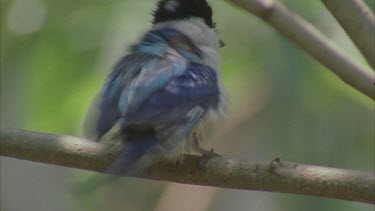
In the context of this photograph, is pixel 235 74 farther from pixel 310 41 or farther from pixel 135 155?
pixel 135 155

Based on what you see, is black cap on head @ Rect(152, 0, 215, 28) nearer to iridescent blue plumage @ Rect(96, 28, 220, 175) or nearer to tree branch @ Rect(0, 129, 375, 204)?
iridescent blue plumage @ Rect(96, 28, 220, 175)

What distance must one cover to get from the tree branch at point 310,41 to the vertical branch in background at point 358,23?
50 mm

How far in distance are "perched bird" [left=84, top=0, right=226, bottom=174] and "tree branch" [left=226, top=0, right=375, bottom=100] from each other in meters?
0.25

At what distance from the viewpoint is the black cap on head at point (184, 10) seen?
250cm

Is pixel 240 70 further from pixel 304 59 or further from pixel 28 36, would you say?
pixel 28 36

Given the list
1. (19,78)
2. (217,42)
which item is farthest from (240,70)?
(19,78)

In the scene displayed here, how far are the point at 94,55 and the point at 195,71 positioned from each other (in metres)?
0.44

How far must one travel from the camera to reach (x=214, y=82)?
2.27 metres

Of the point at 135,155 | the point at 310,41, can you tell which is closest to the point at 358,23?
the point at 310,41

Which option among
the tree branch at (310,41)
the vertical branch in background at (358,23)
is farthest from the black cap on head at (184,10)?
the vertical branch in background at (358,23)

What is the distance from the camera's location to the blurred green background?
256 centimetres

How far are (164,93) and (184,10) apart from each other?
1.52 feet

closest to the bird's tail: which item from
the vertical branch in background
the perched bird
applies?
the perched bird

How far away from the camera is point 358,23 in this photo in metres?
2.04
